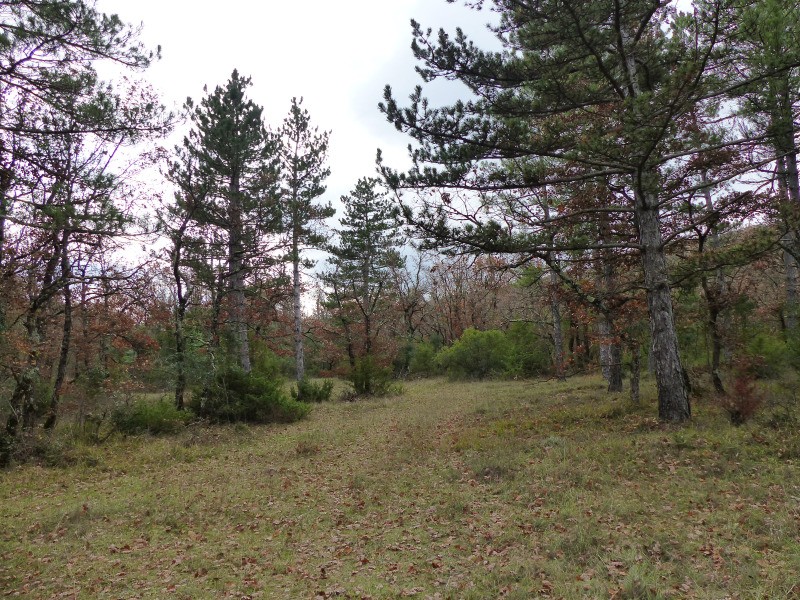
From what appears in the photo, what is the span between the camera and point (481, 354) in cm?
2698

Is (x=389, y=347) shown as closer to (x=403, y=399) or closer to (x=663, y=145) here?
(x=403, y=399)

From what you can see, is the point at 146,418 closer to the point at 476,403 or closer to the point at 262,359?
the point at 262,359

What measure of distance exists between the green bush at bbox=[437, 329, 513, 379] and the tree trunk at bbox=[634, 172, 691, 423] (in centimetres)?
1731

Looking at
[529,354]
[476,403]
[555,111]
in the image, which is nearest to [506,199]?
[555,111]

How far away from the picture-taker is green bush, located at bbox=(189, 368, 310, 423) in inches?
537

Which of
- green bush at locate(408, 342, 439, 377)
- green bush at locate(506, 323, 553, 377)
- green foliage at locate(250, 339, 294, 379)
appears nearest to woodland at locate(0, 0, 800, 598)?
green foliage at locate(250, 339, 294, 379)

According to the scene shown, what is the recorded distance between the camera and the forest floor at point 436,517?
441 centimetres

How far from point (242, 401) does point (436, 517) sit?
9596mm

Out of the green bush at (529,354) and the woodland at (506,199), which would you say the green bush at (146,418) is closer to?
the woodland at (506,199)

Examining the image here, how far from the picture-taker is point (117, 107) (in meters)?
7.79

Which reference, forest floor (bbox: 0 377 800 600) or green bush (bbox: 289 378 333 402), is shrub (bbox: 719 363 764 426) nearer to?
forest floor (bbox: 0 377 800 600)

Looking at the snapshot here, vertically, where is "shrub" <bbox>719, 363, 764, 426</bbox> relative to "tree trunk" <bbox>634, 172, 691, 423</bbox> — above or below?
below

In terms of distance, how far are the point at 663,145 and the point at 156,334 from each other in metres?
19.6

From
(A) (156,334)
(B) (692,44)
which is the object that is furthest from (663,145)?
(A) (156,334)
